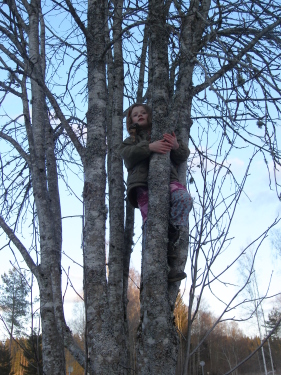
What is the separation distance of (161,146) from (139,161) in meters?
0.37

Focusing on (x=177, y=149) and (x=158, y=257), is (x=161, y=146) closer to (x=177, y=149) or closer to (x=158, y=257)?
(x=177, y=149)

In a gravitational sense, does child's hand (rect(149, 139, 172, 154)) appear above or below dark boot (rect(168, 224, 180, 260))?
above


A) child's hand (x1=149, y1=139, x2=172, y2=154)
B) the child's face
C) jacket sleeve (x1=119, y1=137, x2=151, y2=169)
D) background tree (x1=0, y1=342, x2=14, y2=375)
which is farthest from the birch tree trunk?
background tree (x1=0, y1=342, x2=14, y2=375)

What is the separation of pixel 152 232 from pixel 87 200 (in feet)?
1.63

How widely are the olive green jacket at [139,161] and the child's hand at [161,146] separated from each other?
13 centimetres

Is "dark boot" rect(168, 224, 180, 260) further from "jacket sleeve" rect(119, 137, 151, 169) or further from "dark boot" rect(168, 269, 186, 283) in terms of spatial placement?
"jacket sleeve" rect(119, 137, 151, 169)

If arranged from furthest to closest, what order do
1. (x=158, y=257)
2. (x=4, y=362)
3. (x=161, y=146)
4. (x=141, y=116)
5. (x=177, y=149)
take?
1. (x=4, y=362)
2. (x=141, y=116)
3. (x=177, y=149)
4. (x=161, y=146)
5. (x=158, y=257)

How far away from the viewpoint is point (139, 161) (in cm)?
215

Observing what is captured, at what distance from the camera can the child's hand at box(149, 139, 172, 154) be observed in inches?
71.3

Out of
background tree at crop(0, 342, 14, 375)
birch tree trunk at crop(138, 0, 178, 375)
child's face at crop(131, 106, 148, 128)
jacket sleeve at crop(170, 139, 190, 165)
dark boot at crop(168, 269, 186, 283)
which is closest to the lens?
birch tree trunk at crop(138, 0, 178, 375)

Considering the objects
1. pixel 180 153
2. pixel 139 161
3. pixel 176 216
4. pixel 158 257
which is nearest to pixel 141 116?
pixel 139 161

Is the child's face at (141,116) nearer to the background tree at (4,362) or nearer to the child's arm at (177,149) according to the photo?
the child's arm at (177,149)

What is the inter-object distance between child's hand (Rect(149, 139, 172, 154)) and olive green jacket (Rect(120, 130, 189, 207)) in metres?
0.13

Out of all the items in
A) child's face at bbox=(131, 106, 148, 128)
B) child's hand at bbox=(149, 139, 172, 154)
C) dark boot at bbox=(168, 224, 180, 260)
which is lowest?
dark boot at bbox=(168, 224, 180, 260)
